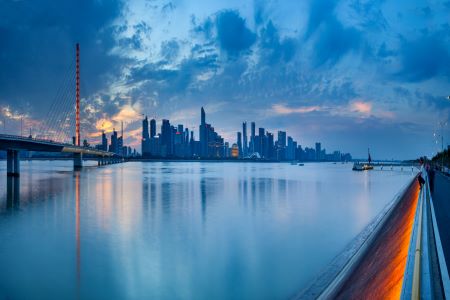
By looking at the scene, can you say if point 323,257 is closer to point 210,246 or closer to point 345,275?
point 345,275

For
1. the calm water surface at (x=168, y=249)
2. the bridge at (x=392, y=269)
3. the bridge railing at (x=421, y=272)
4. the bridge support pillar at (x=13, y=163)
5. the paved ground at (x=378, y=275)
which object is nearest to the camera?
the bridge railing at (x=421, y=272)

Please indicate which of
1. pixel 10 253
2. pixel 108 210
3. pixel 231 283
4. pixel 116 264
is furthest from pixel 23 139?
pixel 231 283

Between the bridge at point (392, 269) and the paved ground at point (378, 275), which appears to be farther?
the paved ground at point (378, 275)

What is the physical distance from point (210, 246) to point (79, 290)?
6.22 metres

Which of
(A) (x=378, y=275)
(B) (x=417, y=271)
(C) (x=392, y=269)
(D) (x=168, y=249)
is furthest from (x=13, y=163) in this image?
(B) (x=417, y=271)

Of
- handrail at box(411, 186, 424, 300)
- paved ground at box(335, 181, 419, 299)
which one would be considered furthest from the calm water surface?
handrail at box(411, 186, 424, 300)

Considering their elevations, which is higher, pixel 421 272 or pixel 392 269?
pixel 421 272

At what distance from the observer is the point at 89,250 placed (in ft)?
48.1

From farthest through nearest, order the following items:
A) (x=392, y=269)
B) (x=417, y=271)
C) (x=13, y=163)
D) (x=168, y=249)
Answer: (x=13, y=163) < (x=168, y=249) < (x=392, y=269) < (x=417, y=271)

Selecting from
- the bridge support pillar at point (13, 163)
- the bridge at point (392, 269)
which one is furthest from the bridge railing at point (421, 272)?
the bridge support pillar at point (13, 163)

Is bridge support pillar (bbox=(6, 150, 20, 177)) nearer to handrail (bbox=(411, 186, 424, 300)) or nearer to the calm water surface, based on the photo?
the calm water surface

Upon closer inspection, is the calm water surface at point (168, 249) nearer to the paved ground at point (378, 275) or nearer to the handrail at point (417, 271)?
the paved ground at point (378, 275)

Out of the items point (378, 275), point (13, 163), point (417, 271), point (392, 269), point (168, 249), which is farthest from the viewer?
point (13, 163)

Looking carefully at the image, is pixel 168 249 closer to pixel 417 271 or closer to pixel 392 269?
pixel 392 269
